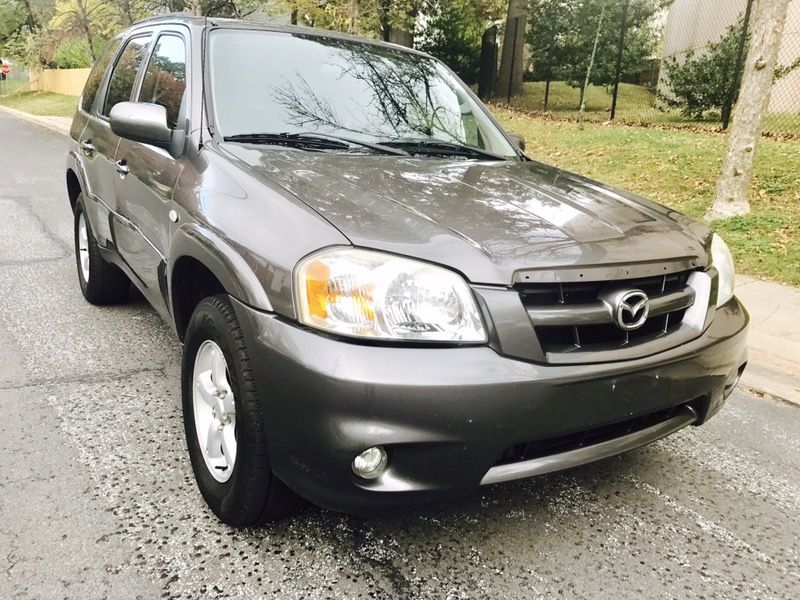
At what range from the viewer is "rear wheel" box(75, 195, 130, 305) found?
177 inches

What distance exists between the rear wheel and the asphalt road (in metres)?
1.02

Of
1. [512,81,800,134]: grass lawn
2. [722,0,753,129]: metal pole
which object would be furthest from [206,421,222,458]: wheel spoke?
[512,81,800,134]: grass lawn

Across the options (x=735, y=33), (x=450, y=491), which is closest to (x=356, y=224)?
(x=450, y=491)

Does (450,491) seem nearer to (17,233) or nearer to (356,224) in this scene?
(356,224)

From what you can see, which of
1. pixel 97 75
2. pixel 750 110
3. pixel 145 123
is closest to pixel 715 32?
pixel 750 110

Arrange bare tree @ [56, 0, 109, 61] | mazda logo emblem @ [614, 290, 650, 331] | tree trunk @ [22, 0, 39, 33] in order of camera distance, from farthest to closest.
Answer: tree trunk @ [22, 0, 39, 33] < bare tree @ [56, 0, 109, 61] < mazda logo emblem @ [614, 290, 650, 331]

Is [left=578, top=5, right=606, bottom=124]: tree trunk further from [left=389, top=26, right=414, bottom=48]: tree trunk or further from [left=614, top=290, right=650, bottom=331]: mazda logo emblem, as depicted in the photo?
[left=614, top=290, right=650, bottom=331]: mazda logo emblem

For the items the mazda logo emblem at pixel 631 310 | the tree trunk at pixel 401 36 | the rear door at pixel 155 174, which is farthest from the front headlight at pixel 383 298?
the tree trunk at pixel 401 36

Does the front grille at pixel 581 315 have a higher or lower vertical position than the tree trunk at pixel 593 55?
lower

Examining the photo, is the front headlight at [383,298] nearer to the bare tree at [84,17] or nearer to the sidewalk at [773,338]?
the sidewalk at [773,338]

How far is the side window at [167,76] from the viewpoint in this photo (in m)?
3.09

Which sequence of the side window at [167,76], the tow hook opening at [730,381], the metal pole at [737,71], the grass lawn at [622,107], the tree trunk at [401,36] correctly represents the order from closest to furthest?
the tow hook opening at [730,381]
the side window at [167,76]
the metal pole at [737,71]
the grass lawn at [622,107]
the tree trunk at [401,36]

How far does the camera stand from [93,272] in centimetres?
455

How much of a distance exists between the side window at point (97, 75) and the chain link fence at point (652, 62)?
37.3 ft
